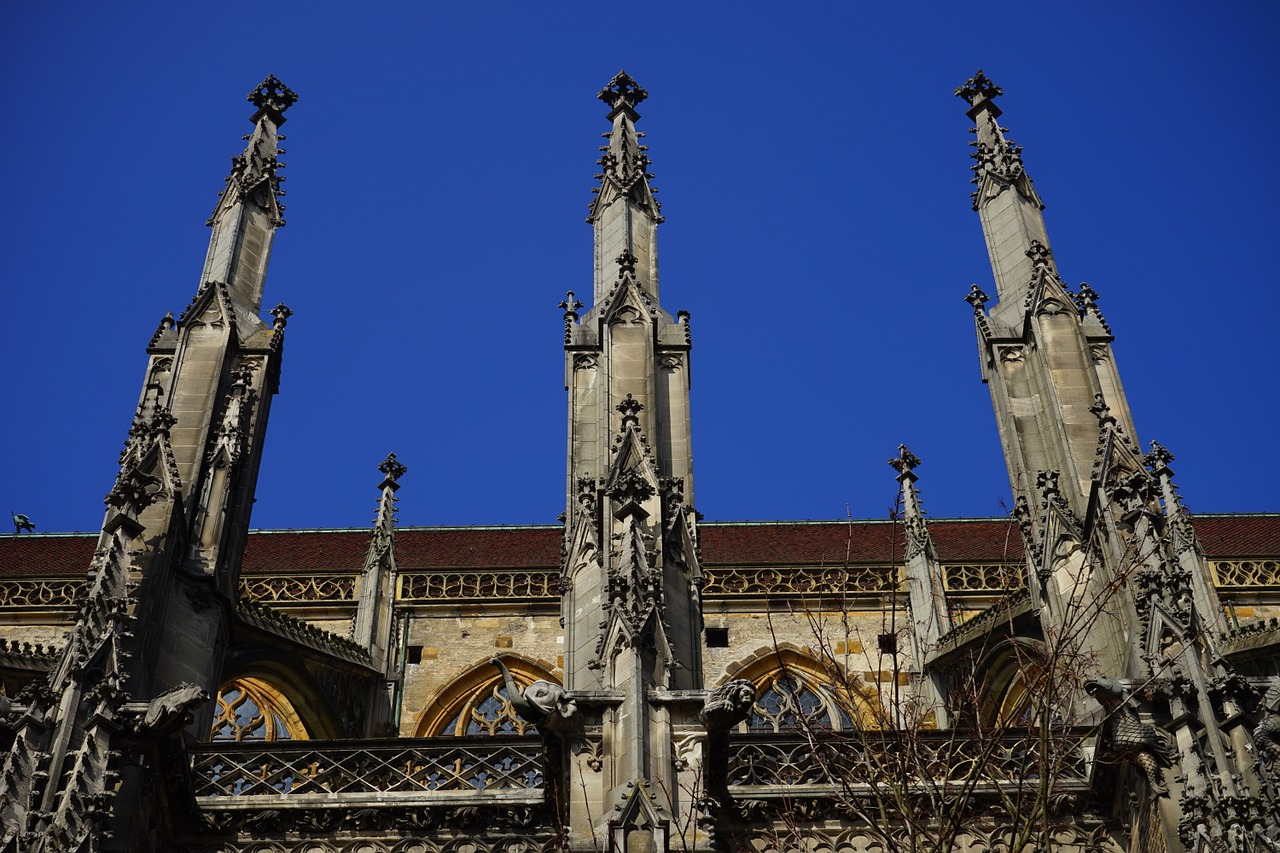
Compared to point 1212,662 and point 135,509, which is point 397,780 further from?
point 1212,662

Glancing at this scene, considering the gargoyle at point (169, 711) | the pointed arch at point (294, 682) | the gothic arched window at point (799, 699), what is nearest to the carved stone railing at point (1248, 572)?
the gothic arched window at point (799, 699)

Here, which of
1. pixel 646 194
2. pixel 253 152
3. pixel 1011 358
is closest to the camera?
pixel 1011 358

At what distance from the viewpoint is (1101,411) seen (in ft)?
48.9

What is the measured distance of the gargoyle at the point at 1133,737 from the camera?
11.9 meters

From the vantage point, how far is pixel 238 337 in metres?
17.3

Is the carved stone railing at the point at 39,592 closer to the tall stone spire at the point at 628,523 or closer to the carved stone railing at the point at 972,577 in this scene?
the tall stone spire at the point at 628,523

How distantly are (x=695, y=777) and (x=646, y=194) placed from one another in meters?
8.69

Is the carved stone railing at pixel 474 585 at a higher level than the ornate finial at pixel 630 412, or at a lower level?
higher

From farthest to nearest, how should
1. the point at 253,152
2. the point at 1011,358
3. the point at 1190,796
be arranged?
1. the point at 253,152
2. the point at 1011,358
3. the point at 1190,796

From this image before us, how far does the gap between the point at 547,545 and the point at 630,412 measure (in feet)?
52.0

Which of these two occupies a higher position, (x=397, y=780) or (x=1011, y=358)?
(x=1011, y=358)

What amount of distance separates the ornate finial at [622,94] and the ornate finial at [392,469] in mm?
6680

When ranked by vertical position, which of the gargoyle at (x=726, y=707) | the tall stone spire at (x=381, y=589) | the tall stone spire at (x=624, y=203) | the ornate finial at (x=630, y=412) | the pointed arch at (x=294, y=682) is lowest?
the gargoyle at (x=726, y=707)

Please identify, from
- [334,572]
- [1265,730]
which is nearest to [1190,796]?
[1265,730]
